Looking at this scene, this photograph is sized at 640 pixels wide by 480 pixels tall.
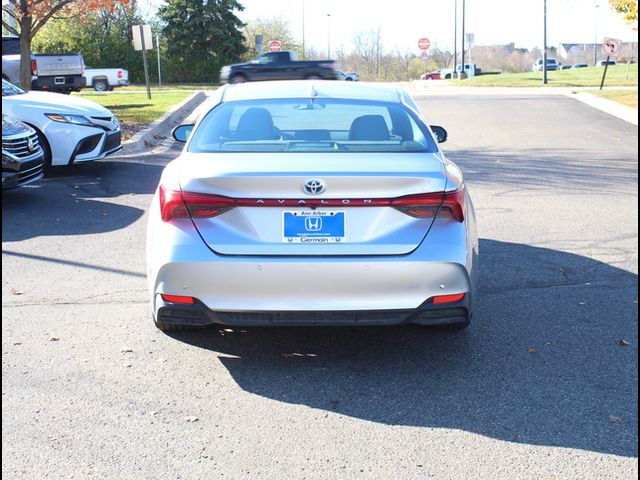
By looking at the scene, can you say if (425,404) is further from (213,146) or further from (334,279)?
(213,146)

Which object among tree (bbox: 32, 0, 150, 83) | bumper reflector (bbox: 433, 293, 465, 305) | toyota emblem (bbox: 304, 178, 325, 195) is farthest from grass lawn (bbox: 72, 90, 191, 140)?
tree (bbox: 32, 0, 150, 83)

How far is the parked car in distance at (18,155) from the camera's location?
960cm

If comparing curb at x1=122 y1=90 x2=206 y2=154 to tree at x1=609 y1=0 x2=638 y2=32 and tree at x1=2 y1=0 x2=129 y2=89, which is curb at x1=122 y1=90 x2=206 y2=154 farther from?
tree at x1=609 y1=0 x2=638 y2=32

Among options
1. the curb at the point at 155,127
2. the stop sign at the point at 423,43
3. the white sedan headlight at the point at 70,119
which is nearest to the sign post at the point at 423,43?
the stop sign at the point at 423,43

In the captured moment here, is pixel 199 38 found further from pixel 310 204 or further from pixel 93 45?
pixel 310 204

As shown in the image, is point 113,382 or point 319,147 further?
point 319,147

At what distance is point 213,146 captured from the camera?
205 inches

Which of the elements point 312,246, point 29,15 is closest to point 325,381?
point 312,246

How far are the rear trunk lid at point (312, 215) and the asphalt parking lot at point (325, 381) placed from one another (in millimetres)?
766

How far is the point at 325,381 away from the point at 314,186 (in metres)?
1.06

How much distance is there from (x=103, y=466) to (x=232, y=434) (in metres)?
0.61

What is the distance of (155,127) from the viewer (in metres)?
17.9

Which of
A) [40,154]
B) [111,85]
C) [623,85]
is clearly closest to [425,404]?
[40,154]

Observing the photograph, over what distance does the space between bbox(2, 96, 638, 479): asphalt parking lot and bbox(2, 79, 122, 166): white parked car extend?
3.91 m
